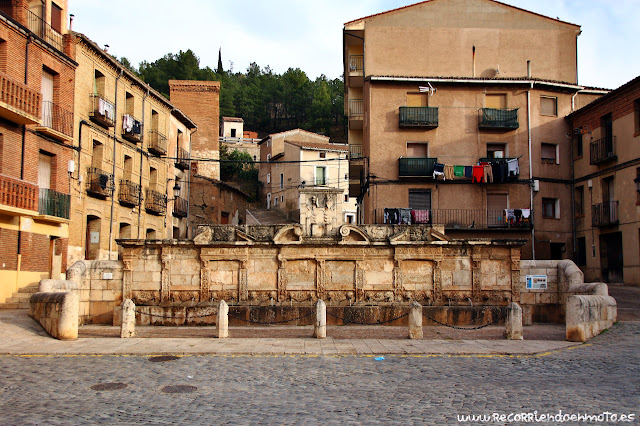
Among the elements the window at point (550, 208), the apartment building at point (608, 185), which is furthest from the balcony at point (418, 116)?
the apartment building at point (608, 185)

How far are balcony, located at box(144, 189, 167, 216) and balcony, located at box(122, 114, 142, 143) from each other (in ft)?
11.8

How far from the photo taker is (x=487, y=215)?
A: 33750mm

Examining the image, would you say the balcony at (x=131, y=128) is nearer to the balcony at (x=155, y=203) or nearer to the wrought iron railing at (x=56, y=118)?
the balcony at (x=155, y=203)

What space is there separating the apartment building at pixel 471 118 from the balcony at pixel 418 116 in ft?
0.19

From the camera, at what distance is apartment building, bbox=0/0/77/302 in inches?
856

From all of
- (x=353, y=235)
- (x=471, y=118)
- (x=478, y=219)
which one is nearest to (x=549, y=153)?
(x=471, y=118)

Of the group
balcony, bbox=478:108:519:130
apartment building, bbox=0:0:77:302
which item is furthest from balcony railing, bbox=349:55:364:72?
apartment building, bbox=0:0:77:302

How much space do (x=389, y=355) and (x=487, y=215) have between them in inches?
849

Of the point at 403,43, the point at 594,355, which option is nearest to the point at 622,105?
the point at 403,43

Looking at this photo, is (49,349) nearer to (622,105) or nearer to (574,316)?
(574,316)

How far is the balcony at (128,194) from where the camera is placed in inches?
1220

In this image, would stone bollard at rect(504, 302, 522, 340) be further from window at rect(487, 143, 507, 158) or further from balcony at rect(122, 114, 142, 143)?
balcony at rect(122, 114, 142, 143)

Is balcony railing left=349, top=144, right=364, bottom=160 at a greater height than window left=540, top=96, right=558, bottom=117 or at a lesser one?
lesser

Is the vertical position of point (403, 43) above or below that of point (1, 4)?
above
